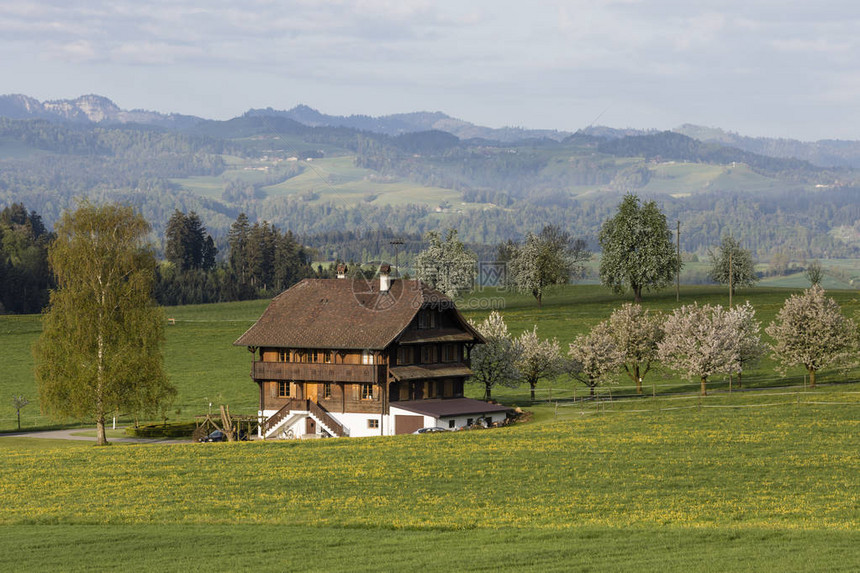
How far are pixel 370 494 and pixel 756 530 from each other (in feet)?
51.5

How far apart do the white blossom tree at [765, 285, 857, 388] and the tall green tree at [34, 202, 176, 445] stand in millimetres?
46757

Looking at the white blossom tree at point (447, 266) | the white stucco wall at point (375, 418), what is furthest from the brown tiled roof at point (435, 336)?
the white blossom tree at point (447, 266)

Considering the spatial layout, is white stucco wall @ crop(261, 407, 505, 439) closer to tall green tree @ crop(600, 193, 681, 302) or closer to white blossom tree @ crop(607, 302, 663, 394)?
white blossom tree @ crop(607, 302, 663, 394)

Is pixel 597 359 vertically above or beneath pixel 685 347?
beneath

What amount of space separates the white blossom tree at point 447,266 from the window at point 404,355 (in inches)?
2712

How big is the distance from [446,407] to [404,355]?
4784mm

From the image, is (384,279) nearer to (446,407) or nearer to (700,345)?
(446,407)

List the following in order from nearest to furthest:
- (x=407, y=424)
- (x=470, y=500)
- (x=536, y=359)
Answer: (x=470, y=500), (x=407, y=424), (x=536, y=359)

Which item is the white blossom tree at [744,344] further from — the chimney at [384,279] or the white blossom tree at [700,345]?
the chimney at [384,279]

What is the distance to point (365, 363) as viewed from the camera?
74250 millimetres

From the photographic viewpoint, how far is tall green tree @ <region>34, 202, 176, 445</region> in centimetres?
6769

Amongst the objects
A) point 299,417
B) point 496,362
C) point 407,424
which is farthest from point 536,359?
point 299,417

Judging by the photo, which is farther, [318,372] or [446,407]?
[318,372]

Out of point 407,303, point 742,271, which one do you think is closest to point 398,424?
point 407,303
